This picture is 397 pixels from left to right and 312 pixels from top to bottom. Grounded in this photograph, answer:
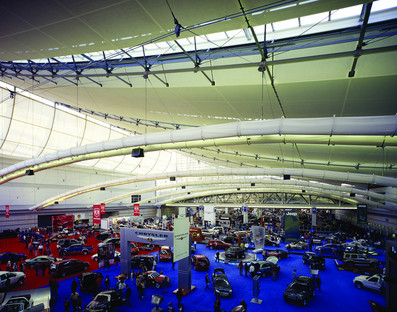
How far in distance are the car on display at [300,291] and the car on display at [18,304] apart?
13.2 metres

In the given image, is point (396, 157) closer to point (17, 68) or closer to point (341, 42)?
point (341, 42)

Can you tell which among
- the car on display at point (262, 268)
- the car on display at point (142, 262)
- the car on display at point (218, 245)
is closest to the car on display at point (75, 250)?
the car on display at point (142, 262)

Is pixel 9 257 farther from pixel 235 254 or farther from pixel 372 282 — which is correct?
pixel 372 282

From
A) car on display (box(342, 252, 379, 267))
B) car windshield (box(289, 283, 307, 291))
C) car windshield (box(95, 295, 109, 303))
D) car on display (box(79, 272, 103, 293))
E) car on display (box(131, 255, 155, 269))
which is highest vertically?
car windshield (box(95, 295, 109, 303))

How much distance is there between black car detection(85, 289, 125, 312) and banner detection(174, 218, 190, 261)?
389cm

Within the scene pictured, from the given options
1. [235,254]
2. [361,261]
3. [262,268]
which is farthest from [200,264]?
[361,261]

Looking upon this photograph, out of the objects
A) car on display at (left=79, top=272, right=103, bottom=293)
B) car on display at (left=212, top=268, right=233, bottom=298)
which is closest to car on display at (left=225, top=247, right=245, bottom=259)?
car on display at (left=212, top=268, right=233, bottom=298)

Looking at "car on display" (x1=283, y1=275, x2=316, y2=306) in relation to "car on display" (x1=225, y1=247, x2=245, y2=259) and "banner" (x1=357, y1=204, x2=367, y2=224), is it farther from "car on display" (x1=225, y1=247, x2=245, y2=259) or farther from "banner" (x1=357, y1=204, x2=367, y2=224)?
"banner" (x1=357, y1=204, x2=367, y2=224)

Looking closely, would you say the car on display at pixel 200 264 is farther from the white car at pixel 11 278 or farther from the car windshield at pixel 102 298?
the white car at pixel 11 278

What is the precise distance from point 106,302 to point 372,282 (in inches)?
657

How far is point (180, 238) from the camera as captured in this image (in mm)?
13766

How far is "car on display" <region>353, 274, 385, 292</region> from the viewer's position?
15812 mm

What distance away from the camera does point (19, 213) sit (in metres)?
37.0

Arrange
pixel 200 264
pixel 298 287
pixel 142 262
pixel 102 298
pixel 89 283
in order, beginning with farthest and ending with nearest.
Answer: pixel 142 262, pixel 200 264, pixel 89 283, pixel 298 287, pixel 102 298
